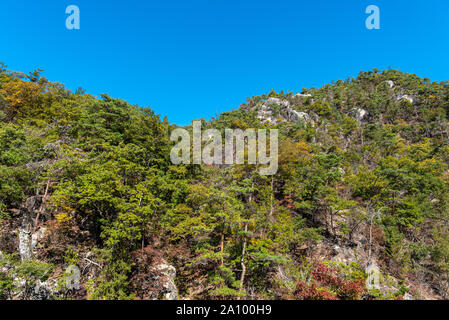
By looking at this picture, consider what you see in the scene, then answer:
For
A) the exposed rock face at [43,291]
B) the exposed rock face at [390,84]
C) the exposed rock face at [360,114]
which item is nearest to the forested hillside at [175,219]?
the exposed rock face at [43,291]

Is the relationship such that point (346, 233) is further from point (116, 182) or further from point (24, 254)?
point (24, 254)

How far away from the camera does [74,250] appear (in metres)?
9.86

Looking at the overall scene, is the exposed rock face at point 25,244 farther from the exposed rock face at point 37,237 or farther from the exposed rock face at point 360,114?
the exposed rock face at point 360,114

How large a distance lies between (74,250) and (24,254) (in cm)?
206

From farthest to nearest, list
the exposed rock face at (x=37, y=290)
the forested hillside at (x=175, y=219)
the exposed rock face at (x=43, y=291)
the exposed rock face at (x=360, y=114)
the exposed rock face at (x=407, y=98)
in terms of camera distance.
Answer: the exposed rock face at (x=360, y=114) < the exposed rock face at (x=407, y=98) < the forested hillside at (x=175, y=219) < the exposed rock face at (x=43, y=291) < the exposed rock face at (x=37, y=290)

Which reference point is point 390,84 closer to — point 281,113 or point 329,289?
point 281,113

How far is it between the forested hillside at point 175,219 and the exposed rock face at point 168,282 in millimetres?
65

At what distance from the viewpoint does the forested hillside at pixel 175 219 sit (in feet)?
30.4

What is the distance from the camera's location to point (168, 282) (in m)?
10.3

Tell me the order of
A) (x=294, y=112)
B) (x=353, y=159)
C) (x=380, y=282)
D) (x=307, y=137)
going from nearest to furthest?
1. (x=380, y=282)
2. (x=353, y=159)
3. (x=307, y=137)
4. (x=294, y=112)

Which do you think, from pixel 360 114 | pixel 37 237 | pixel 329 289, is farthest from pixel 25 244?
pixel 360 114

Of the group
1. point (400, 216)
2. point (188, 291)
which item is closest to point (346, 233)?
point (400, 216)

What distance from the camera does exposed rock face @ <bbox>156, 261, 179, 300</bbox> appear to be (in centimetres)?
995

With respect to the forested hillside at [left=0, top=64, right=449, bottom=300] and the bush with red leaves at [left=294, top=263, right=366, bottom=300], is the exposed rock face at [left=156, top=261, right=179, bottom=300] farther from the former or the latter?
the bush with red leaves at [left=294, top=263, right=366, bottom=300]
